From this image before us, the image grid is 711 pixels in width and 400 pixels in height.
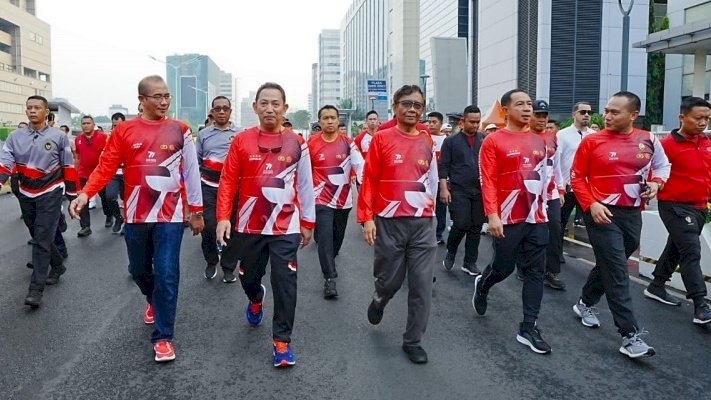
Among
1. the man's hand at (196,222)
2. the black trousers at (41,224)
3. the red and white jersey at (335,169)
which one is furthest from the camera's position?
the red and white jersey at (335,169)

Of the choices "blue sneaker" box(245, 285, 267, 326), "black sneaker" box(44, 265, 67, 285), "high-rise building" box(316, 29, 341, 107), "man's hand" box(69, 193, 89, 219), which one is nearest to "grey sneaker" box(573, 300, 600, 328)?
"blue sneaker" box(245, 285, 267, 326)

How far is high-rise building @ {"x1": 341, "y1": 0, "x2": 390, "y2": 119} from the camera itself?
110 meters

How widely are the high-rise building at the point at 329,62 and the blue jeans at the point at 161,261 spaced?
172m

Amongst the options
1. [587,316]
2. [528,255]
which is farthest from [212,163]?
[587,316]

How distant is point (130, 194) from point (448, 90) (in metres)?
14.6

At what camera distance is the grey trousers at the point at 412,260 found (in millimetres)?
4531

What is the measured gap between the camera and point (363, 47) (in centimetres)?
12850

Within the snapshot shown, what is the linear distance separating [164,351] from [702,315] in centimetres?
448

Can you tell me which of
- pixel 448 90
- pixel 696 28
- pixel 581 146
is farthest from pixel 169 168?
pixel 696 28

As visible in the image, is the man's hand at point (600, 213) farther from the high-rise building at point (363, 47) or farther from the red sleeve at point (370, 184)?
the high-rise building at point (363, 47)

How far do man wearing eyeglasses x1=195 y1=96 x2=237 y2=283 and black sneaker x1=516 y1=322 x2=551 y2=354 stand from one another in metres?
3.45

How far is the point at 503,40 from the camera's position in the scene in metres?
35.2

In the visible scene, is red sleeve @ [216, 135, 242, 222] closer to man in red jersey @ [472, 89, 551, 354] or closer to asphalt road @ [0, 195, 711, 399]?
asphalt road @ [0, 195, 711, 399]

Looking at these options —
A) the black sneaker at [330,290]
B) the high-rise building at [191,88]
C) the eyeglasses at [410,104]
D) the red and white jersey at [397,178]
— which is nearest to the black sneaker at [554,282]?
the black sneaker at [330,290]
